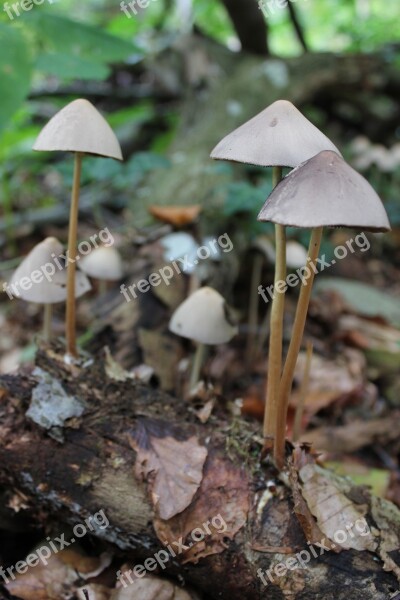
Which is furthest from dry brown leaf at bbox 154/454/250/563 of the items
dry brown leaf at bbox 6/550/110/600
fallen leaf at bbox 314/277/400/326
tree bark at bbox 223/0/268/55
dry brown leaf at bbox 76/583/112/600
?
tree bark at bbox 223/0/268/55

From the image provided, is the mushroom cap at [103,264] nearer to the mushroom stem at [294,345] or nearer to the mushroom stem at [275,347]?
the mushroom stem at [275,347]

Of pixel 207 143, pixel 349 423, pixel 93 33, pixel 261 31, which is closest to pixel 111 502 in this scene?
pixel 349 423

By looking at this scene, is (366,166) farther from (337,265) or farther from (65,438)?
(65,438)

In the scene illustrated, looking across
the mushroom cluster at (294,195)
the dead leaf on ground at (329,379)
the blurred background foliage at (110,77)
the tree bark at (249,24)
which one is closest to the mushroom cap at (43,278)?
the blurred background foliage at (110,77)

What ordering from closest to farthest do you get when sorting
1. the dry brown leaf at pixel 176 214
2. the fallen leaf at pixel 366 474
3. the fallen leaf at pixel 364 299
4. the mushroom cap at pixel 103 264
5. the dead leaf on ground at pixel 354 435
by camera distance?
the fallen leaf at pixel 366 474
the dead leaf on ground at pixel 354 435
the mushroom cap at pixel 103 264
the dry brown leaf at pixel 176 214
the fallen leaf at pixel 364 299

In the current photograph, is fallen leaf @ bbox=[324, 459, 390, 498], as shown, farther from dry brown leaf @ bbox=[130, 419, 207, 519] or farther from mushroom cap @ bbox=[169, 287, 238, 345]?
dry brown leaf @ bbox=[130, 419, 207, 519]

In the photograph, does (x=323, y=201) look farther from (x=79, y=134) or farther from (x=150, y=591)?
(x=150, y=591)

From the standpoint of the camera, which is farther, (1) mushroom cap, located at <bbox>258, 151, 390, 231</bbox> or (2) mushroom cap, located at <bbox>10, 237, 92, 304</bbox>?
(2) mushroom cap, located at <bbox>10, 237, 92, 304</bbox>

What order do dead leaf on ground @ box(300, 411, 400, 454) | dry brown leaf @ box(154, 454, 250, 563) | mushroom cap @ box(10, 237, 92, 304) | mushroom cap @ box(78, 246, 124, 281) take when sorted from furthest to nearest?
mushroom cap @ box(78, 246, 124, 281) → dead leaf on ground @ box(300, 411, 400, 454) → mushroom cap @ box(10, 237, 92, 304) → dry brown leaf @ box(154, 454, 250, 563)
